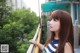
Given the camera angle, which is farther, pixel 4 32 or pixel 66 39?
pixel 4 32

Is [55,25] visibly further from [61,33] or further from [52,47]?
[52,47]

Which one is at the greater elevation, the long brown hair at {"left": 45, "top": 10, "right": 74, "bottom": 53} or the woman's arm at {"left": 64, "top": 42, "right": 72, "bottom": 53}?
the long brown hair at {"left": 45, "top": 10, "right": 74, "bottom": 53}

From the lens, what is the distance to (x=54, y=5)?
20297mm

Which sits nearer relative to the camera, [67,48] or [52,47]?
[67,48]

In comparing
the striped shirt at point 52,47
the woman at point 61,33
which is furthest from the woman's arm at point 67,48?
the striped shirt at point 52,47

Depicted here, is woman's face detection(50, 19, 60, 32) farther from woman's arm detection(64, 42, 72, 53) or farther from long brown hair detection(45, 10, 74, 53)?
woman's arm detection(64, 42, 72, 53)

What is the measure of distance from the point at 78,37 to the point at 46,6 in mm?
7305

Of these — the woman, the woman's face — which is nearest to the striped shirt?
the woman

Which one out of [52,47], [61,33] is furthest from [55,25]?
[52,47]

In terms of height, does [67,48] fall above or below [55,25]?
below

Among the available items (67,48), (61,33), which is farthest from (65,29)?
(67,48)

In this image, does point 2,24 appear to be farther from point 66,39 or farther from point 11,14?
point 66,39

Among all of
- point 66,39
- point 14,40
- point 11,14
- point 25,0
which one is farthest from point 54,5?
point 25,0

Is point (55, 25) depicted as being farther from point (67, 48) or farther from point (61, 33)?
point (67, 48)
